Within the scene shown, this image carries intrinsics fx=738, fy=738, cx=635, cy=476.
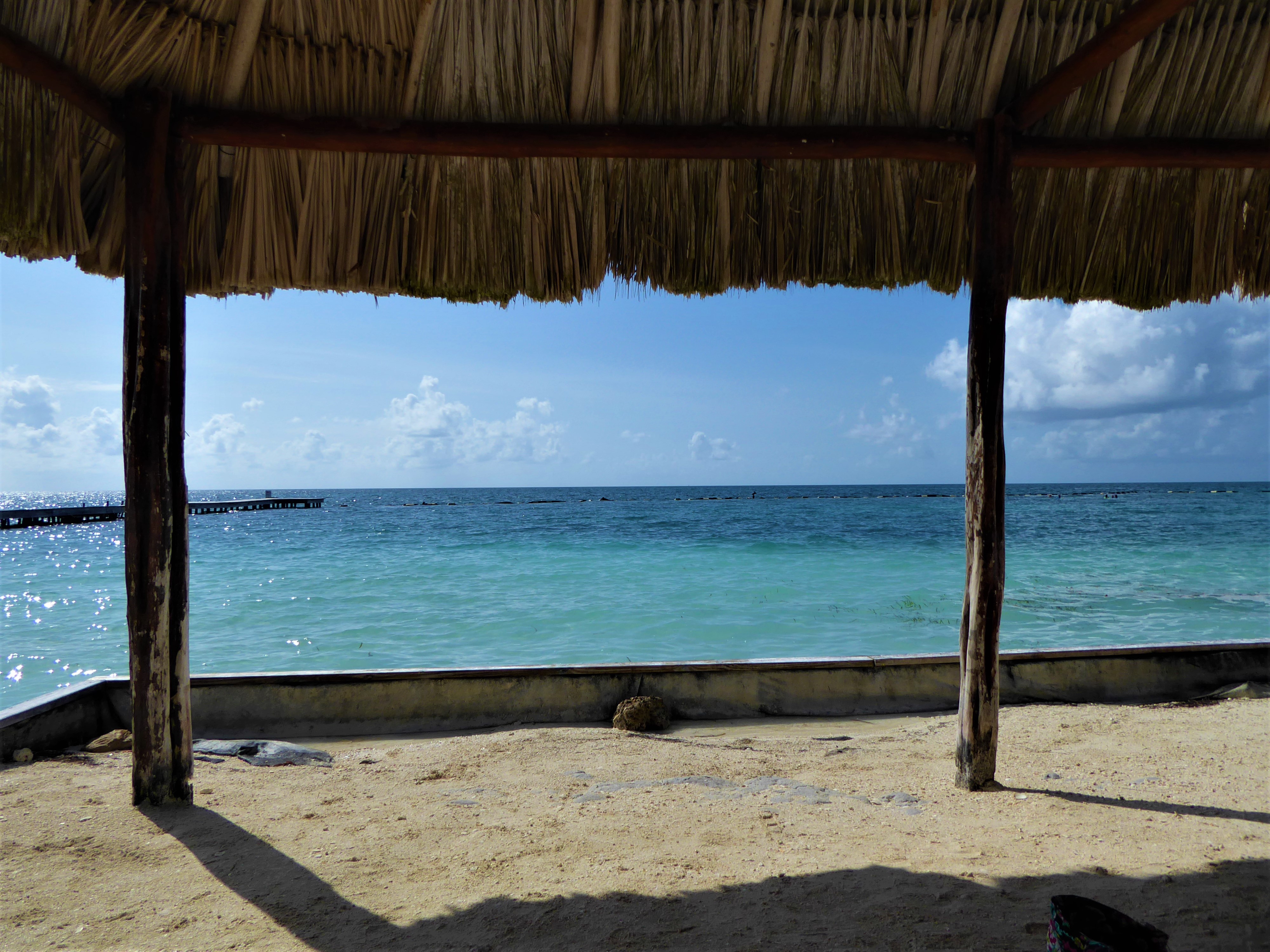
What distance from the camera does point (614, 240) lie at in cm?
333

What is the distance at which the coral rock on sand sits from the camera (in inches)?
148

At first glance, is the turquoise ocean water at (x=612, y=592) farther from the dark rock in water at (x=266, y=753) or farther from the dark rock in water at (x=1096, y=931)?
the dark rock in water at (x=1096, y=931)

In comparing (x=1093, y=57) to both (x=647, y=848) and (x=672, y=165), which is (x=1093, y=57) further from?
(x=647, y=848)

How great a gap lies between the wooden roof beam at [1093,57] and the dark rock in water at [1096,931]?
2573 mm

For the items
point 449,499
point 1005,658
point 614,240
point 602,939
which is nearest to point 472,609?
point 1005,658

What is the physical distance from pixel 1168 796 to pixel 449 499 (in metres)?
68.6

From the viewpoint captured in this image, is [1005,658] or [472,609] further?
[472,609]

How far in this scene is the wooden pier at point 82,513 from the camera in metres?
29.6

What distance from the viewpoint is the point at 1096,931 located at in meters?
1.42

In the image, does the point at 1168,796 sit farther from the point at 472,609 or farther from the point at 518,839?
the point at 472,609

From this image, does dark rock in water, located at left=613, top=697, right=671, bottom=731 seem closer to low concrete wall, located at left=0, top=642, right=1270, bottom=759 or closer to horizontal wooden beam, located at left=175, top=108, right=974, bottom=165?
low concrete wall, located at left=0, top=642, right=1270, bottom=759

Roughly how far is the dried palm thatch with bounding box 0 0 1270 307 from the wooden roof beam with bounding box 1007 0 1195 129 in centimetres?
30

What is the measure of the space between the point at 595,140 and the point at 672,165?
388 mm

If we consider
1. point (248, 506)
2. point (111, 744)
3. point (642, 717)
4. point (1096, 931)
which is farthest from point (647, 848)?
point (248, 506)
